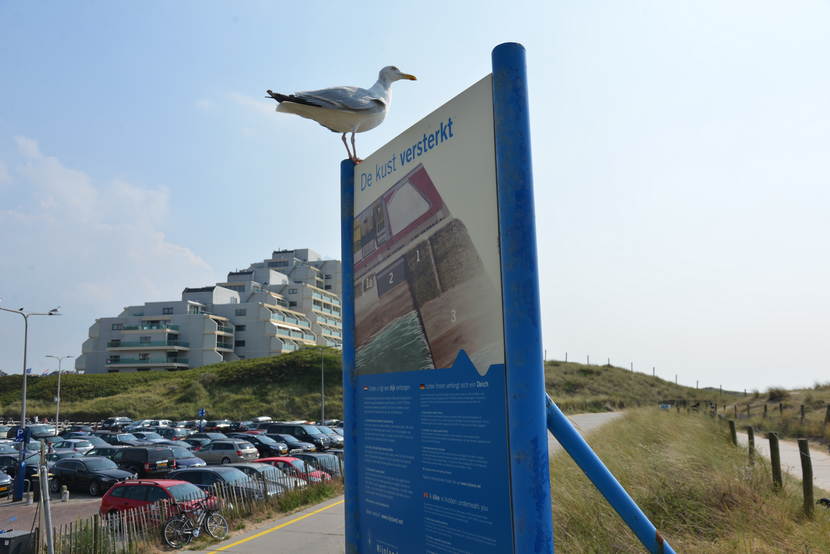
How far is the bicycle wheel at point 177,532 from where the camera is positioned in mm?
11852

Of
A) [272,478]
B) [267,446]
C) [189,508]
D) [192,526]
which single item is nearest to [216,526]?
[192,526]

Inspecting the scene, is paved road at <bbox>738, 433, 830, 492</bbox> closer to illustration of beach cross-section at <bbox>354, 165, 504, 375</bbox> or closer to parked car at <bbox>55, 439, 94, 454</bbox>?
illustration of beach cross-section at <bbox>354, 165, 504, 375</bbox>

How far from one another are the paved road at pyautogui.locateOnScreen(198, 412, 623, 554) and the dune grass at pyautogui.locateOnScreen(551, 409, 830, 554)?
2015 millimetres

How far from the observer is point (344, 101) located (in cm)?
411

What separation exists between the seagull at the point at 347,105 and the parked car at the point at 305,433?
32.9 meters

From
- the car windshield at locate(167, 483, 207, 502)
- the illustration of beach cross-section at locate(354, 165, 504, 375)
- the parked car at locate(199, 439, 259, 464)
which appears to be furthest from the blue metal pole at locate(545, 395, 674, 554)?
the parked car at locate(199, 439, 259, 464)

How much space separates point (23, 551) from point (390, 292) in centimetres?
1003

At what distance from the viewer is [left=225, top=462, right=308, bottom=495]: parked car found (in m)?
16.5

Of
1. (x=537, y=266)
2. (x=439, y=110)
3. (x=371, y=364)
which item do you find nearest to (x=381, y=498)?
(x=371, y=364)

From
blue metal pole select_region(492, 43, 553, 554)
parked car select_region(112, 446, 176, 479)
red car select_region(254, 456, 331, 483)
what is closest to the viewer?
blue metal pole select_region(492, 43, 553, 554)

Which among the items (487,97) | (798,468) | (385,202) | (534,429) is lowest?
(798,468)

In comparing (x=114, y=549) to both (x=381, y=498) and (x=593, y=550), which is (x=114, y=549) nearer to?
(x=593, y=550)

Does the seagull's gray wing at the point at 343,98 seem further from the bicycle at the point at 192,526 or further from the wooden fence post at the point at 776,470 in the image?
the bicycle at the point at 192,526

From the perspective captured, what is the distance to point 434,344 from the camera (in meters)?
3.14
